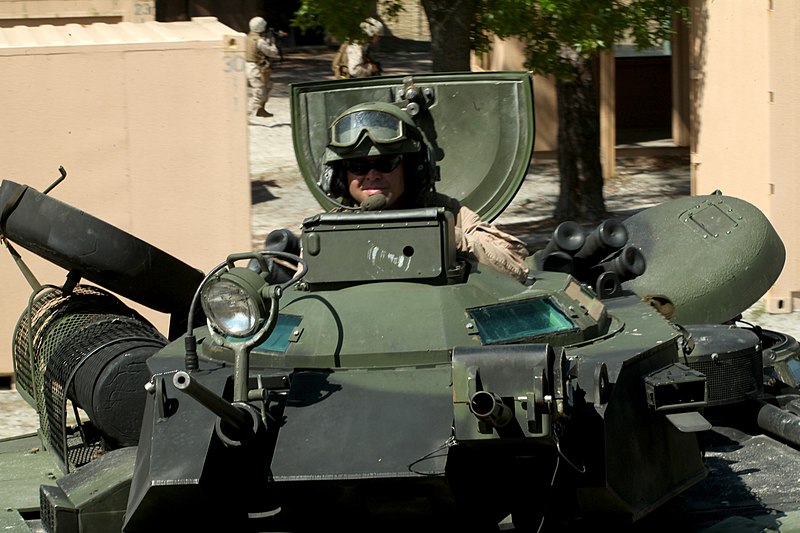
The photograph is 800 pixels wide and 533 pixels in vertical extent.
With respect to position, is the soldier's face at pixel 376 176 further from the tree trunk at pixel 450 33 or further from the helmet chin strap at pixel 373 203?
the tree trunk at pixel 450 33

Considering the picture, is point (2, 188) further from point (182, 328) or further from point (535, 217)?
point (535, 217)

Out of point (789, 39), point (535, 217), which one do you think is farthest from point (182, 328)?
point (535, 217)

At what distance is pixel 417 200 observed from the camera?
6.59 meters

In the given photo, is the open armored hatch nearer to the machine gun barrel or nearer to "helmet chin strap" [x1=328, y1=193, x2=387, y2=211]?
"helmet chin strap" [x1=328, y1=193, x2=387, y2=211]

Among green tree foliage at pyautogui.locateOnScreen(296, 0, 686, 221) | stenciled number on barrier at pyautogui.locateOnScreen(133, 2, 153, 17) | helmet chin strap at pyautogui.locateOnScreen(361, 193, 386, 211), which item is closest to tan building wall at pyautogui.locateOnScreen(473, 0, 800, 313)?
green tree foliage at pyautogui.locateOnScreen(296, 0, 686, 221)

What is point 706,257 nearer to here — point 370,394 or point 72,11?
point 370,394

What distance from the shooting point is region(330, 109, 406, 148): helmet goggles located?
6221 mm

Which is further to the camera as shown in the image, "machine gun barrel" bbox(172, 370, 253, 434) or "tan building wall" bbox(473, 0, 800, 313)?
"tan building wall" bbox(473, 0, 800, 313)

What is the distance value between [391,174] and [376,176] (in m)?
0.07

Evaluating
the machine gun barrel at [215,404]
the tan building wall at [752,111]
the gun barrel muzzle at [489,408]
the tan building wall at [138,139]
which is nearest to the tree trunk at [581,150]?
the tan building wall at [752,111]

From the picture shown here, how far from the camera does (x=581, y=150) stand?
14109 millimetres

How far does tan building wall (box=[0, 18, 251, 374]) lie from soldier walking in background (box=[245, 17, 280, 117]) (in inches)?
353

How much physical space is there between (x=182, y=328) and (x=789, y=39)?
644 cm

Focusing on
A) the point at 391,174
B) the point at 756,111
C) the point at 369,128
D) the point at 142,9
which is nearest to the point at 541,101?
the point at 756,111
